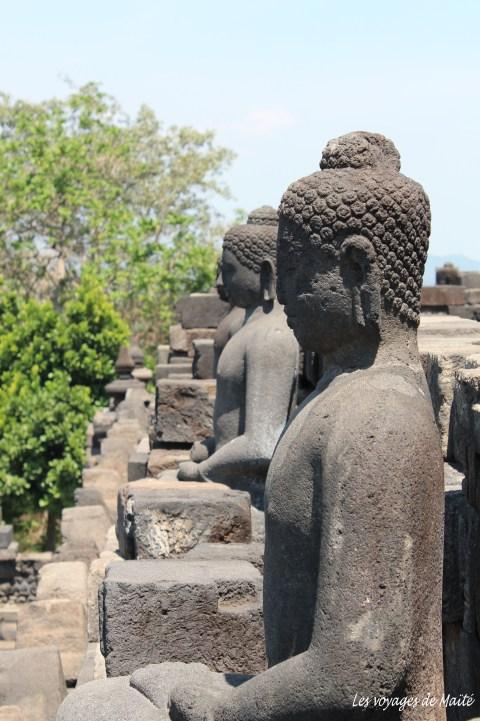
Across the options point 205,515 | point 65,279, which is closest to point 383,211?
point 205,515

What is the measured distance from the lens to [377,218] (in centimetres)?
294

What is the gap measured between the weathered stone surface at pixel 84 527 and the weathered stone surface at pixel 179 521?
5372mm

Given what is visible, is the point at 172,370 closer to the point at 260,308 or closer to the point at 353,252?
the point at 260,308

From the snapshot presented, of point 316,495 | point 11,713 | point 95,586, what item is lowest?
point 11,713

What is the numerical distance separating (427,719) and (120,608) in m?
1.32

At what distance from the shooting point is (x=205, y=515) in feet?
16.6

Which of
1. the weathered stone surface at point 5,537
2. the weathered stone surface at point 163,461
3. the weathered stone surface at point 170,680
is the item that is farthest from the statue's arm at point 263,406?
the weathered stone surface at point 5,537

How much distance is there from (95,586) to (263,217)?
212 centimetres

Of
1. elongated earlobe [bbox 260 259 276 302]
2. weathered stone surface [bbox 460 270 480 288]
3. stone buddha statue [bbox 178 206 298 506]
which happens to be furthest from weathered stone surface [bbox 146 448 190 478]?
weathered stone surface [bbox 460 270 480 288]

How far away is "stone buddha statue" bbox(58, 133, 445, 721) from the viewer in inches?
106

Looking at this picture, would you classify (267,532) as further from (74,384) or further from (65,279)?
(65,279)

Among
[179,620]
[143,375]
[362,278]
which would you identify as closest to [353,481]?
[362,278]

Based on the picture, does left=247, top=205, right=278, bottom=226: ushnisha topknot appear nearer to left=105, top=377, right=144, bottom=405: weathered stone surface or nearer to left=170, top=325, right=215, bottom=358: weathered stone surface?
left=170, top=325, right=215, bottom=358: weathered stone surface

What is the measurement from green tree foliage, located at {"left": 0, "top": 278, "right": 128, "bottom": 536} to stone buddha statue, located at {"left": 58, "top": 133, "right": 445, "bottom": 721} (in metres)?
17.4
